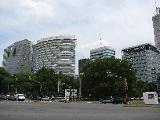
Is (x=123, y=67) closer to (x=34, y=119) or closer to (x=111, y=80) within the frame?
(x=111, y=80)

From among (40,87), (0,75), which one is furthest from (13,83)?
(40,87)

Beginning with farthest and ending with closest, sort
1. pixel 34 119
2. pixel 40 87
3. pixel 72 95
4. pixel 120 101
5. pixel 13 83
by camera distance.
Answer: pixel 13 83 → pixel 40 87 → pixel 72 95 → pixel 120 101 → pixel 34 119

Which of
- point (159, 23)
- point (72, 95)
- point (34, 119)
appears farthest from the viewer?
point (159, 23)

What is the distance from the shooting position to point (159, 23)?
341 feet

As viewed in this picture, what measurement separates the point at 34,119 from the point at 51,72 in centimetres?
10984

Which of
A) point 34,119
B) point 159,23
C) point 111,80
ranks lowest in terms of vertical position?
point 34,119

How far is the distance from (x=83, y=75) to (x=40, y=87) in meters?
28.6

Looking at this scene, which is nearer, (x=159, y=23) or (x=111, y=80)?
(x=111, y=80)

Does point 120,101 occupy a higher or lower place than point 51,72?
lower

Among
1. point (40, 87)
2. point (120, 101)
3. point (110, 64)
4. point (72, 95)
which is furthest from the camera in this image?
point (40, 87)

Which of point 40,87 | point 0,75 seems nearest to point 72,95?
point 40,87

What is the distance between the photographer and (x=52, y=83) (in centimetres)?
12619

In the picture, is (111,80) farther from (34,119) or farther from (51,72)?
(34,119)

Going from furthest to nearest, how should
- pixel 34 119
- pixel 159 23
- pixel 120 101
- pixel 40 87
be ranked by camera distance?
pixel 40 87
pixel 159 23
pixel 120 101
pixel 34 119
